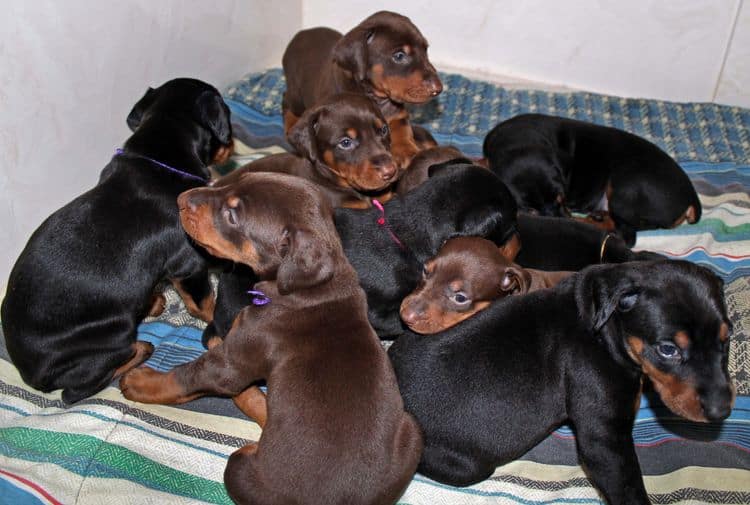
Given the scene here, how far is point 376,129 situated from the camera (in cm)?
429

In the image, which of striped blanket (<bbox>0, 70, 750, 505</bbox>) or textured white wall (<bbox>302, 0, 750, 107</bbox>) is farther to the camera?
textured white wall (<bbox>302, 0, 750, 107</bbox>)

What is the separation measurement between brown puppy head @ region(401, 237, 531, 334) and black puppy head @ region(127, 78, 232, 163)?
1350 mm

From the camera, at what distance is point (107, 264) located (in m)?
3.47

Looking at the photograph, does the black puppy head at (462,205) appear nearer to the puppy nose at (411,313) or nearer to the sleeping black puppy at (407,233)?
the sleeping black puppy at (407,233)

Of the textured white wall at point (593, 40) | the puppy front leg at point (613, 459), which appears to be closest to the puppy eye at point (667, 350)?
the puppy front leg at point (613, 459)

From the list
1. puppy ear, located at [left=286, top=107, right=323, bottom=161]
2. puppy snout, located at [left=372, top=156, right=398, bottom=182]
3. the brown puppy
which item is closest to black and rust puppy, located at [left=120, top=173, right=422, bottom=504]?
the brown puppy

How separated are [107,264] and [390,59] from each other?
2.22 metres

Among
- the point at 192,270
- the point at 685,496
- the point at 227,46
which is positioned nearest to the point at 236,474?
the point at 192,270

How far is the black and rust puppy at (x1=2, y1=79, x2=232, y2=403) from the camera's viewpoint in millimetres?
3418

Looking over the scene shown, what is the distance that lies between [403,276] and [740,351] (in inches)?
72.5

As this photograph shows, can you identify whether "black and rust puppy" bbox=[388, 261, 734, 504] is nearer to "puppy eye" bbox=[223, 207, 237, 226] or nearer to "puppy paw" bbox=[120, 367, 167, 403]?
"puppy eye" bbox=[223, 207, 237, 226]

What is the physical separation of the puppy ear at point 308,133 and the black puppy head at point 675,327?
1863mm

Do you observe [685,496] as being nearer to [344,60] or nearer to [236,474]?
[236,474]

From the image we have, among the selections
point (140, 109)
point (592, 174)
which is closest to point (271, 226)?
point (140, 109)
